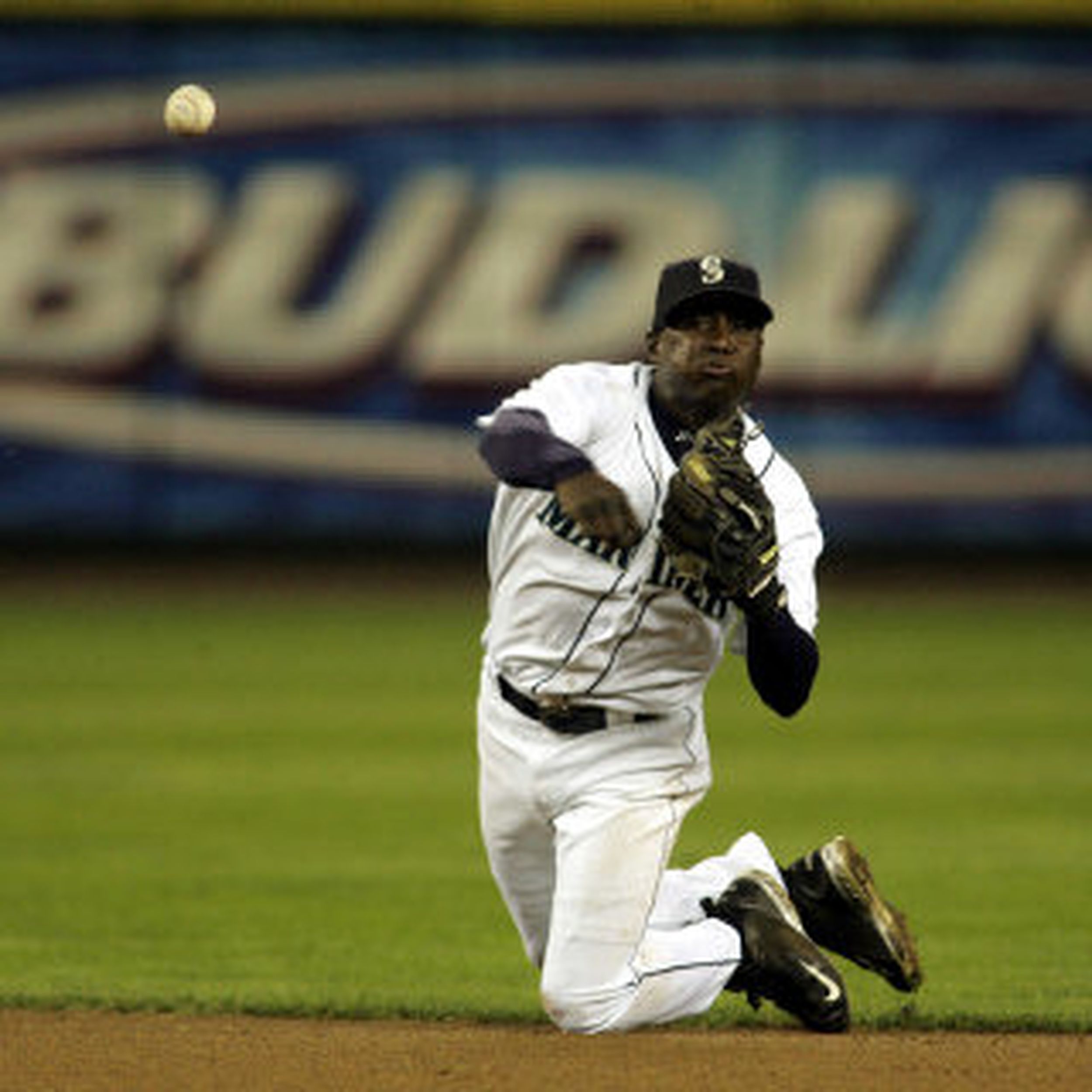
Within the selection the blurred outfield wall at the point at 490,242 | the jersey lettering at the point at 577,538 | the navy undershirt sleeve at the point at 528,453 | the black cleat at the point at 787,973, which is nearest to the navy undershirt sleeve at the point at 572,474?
the navy undershirt sleeve at the point at 528,453

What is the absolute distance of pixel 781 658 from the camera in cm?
580

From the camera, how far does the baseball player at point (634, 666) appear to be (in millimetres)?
6008

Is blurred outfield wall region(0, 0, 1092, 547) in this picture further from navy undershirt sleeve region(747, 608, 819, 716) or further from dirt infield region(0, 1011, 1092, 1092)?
navy undershirt sleeve region(747, 608, 819, 716)

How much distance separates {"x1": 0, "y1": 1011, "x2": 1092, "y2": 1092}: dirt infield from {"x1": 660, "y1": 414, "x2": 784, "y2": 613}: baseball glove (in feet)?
3.24

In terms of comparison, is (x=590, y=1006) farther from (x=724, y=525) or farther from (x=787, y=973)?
(x=724, y=525)

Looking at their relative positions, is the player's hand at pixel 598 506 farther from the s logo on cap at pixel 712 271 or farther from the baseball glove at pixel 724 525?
the s logo on cap at pixel 712 271

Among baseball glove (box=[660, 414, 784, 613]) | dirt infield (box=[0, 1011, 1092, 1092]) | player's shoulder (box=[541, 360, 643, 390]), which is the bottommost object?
dirt infield (box=[0, 1011, 1092, 1092])

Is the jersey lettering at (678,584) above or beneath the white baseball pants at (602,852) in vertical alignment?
above

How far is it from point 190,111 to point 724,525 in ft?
10.5

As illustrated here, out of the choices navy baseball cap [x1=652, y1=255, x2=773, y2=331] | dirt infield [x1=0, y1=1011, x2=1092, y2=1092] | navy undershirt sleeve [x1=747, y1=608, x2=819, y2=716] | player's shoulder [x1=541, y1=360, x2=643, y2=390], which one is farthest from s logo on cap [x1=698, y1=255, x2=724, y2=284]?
dirt infield [x1=0, y1=1011, x2=1092, y2=1092]

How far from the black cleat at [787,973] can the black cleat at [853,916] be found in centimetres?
26

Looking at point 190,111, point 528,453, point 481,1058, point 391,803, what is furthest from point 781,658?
point 391,803

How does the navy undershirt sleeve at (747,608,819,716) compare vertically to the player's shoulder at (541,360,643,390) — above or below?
below

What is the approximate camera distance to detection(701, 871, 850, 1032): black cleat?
6289 millimetres
